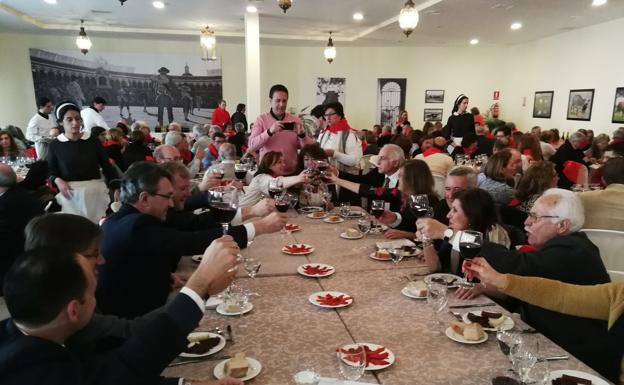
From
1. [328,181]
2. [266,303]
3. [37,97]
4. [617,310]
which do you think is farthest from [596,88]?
[37,97]

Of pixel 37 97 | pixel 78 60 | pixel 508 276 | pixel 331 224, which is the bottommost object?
pixel 331 224

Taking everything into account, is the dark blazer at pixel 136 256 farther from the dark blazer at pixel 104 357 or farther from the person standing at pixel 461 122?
the person standing at pixel 461 122

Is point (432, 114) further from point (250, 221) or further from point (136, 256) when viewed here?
point (136, 256)

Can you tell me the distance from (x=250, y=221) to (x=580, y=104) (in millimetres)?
10680

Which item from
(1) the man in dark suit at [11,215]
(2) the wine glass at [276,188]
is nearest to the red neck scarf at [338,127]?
(2) the wine glass at [276,188]

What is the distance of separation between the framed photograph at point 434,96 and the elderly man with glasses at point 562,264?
12.6 metres

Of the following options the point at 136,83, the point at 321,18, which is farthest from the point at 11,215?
the point at 136,83

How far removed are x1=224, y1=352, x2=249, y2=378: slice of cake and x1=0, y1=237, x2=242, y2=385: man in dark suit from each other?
3.3 inches

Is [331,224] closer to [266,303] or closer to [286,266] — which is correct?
[286,266]

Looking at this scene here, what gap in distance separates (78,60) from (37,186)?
8.38m

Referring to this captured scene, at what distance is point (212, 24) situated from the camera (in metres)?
10.6

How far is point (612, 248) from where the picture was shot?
294cm

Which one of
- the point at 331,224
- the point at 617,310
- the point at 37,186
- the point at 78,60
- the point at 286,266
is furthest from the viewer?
the point at 78,60

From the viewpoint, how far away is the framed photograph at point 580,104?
10219 millimetres
